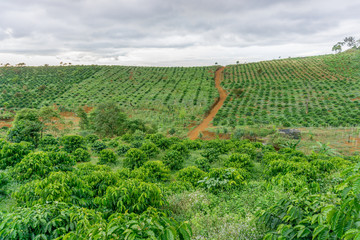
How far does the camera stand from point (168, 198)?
6160mm

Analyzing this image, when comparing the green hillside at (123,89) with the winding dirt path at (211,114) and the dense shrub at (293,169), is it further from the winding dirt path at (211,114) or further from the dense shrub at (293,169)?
the dense shrub at (293,169)

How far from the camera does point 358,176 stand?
2092 millimetres

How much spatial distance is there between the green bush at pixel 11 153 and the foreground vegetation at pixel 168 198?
3cm

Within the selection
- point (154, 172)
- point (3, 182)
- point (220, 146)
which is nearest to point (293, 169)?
point (220, 146)

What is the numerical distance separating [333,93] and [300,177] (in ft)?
141

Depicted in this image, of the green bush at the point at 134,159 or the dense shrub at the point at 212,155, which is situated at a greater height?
the green bush at the point at 134,159

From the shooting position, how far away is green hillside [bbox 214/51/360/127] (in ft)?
99.4

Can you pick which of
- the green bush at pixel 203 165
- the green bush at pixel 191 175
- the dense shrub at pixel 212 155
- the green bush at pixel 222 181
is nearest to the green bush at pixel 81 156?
the green bush at pixel 191 175

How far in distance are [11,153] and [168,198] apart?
6764mm

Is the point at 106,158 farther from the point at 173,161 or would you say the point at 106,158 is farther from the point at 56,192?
the point at 56,192

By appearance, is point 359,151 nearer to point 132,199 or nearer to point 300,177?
point 300,177

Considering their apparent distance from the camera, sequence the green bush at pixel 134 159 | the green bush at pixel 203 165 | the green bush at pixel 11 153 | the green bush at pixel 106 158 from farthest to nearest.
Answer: the green bush at pixel 106 158 → the green bush at pixel 203 165 → the green bush at pixel 134 159 → the green bush at pixel 11 153

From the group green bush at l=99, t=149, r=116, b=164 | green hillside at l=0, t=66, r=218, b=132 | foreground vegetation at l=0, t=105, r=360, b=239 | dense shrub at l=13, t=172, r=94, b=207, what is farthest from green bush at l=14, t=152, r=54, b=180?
green hillside at l=0, t=66, r=218, b=132

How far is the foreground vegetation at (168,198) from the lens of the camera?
258cm
